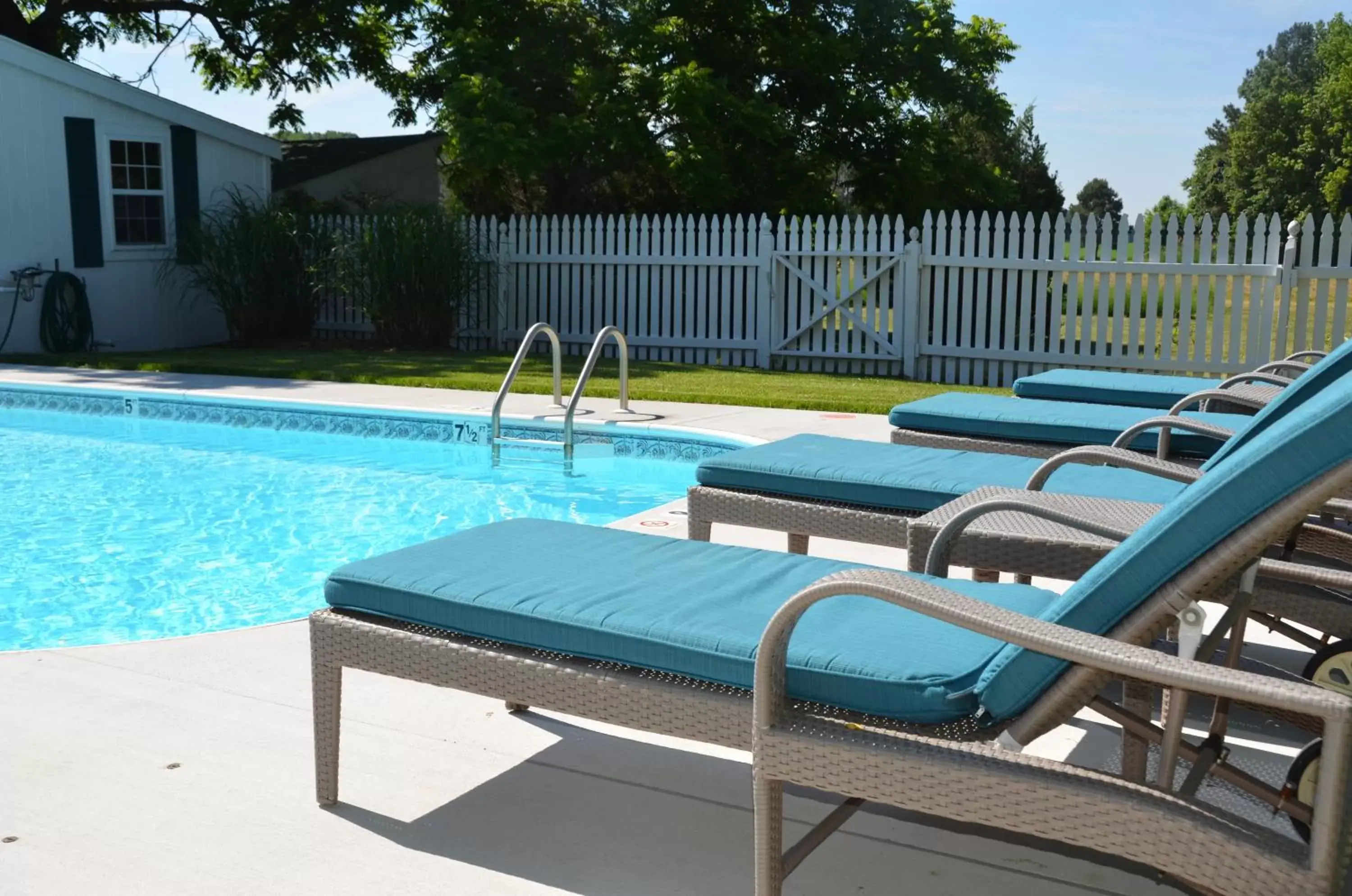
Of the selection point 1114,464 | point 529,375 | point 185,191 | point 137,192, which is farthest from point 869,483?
point 185,191

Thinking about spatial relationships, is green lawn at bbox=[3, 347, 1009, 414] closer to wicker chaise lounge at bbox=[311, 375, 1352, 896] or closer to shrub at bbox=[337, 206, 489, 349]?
shrub at bbox=[337, 206, 489, 349]

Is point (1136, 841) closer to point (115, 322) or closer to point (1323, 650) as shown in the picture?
point (1323, 650)

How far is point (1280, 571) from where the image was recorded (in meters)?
2.58

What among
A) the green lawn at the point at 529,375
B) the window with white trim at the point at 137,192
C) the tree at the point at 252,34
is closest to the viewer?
the green lawn at the point at 529,375

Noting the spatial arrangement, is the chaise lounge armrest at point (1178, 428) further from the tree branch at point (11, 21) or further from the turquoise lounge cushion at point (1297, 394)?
the tree branch at point (11, 21)

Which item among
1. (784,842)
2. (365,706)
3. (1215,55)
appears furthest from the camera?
(1215,55)

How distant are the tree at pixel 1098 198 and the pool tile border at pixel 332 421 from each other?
5697cm

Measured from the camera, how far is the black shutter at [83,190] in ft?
42.8

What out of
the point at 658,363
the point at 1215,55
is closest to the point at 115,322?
the point at 658,363

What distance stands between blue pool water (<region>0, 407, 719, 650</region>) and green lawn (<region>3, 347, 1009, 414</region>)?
1.48 metres

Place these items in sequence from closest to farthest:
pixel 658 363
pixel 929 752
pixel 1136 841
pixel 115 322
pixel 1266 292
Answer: pixel 1136 841 → pixel 929 752 → pixel 1266 292 → pixel 658 363 → pixel 115 322

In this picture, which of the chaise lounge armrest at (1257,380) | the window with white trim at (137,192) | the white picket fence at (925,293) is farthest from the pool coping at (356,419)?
the white picket fence at (925,293)

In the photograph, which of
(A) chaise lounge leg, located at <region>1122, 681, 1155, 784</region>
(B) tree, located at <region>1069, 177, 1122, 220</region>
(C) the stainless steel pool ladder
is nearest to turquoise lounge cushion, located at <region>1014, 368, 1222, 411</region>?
(C) the stainless steel pool ladder

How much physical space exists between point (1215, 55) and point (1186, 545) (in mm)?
65661
